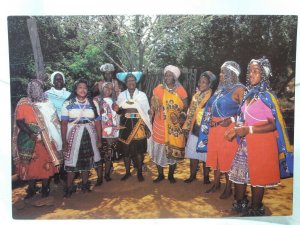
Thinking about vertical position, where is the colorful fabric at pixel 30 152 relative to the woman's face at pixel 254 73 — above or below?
below

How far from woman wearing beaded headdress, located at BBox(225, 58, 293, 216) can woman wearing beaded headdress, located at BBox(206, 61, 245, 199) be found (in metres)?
0.06

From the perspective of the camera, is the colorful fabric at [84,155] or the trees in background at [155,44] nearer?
the trees in background at [155,44]

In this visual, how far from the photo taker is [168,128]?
3.87m

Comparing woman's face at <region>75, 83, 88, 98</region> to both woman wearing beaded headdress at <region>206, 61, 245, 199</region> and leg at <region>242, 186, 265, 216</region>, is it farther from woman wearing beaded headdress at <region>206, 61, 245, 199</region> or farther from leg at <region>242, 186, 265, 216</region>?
leg at <region>242, 186, 265, 216</region>

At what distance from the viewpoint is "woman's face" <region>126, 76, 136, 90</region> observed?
379 cm

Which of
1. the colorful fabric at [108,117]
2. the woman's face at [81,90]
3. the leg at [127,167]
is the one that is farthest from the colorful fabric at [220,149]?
the woman's face at [81,90]

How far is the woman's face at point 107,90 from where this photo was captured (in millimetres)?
3799

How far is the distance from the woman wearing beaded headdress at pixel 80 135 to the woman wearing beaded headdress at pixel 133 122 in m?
0.24

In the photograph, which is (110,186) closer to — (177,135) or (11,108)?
(177,135)

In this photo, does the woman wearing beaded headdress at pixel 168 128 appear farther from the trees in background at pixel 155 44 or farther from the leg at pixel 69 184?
the leg at pixel 69 184

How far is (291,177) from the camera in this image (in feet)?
12.8

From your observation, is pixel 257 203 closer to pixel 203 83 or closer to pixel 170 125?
pixel 170 125
